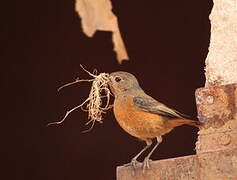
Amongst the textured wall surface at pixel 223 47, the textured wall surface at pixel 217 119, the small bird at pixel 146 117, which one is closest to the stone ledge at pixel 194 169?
the textured wall surface at pixel 217 119

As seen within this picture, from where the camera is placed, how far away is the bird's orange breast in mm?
5383

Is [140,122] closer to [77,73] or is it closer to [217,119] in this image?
[217,119]

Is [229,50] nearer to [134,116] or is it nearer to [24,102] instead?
[134,116]

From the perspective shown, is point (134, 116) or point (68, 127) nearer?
point (134, 116)

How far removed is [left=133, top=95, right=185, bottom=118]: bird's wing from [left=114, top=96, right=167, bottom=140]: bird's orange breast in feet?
0.09

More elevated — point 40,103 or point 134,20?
point 134,20

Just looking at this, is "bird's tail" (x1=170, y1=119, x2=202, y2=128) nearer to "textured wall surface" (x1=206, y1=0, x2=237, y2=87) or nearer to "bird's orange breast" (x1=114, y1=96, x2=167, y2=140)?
"bird's orange breast" (x1=114, y1=96, x2=167, y2=140)

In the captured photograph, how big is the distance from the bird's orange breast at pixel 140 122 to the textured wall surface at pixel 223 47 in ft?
1.67

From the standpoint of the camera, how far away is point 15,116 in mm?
10125

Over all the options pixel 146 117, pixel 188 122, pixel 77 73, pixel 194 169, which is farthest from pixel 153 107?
pixel 77 73

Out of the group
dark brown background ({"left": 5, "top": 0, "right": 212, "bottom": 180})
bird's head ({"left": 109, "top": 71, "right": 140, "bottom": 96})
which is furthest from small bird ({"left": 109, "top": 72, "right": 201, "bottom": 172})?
dark brown background ({"left": 5, "top": 0, "right": 212, "bottom": 180})

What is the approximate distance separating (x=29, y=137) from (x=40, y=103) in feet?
1.37

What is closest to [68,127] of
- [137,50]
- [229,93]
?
[137,50]

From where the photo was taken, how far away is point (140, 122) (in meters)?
5.38
